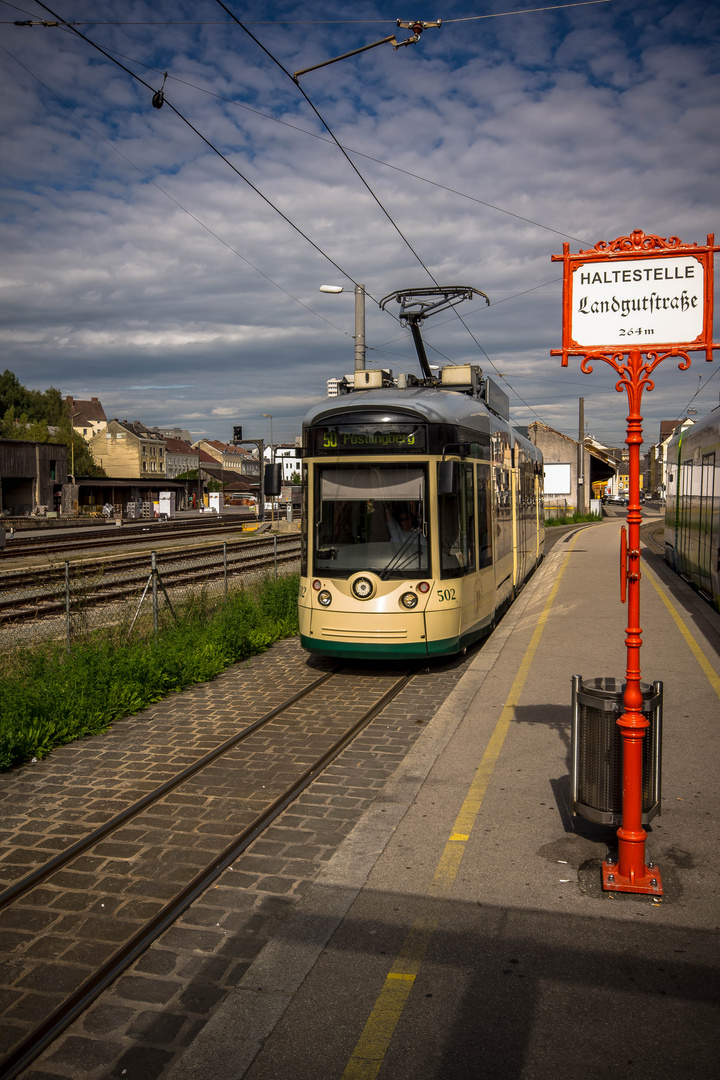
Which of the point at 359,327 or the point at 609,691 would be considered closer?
the point at 609,691

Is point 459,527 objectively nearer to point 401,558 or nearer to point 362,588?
point 401,558

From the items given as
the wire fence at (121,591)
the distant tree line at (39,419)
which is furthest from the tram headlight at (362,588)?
the distant tree line at (39,419)

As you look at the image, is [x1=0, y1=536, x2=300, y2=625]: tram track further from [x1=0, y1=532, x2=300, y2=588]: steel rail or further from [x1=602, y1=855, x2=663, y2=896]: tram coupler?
[x1=602, y1=855, x2=663, y2=896]: tram coupler

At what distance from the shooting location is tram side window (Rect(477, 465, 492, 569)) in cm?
1025

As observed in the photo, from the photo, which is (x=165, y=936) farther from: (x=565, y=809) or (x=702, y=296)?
(x=702, y=296)

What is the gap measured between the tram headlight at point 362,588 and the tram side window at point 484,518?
5.84 feet

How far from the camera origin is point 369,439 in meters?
9.07

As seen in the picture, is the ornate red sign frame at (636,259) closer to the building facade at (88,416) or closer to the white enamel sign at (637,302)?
the white enamel sign at (637,302)

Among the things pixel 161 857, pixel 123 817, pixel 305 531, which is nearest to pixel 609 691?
pixel 161 857

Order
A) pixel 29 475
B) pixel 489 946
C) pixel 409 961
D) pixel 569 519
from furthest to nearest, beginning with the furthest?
pixel 29 475 < pixel 569 519 < pixel 489 946 < pixel 409 961

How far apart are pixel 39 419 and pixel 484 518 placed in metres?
94.5

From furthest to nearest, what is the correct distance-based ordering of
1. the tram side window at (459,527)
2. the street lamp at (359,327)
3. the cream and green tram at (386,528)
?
1. the street lamp at (359,327)
2. the tram side window at (459,527)
3. the cream and green tram at (386,528)

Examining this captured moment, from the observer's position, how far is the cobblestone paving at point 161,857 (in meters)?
3.37

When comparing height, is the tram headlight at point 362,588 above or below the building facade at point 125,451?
below
